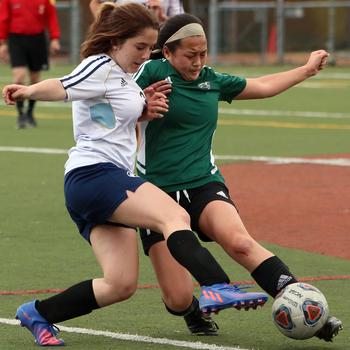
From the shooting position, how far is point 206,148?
748 centimetres

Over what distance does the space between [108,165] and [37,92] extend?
523 mm

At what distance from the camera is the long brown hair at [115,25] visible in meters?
6.99

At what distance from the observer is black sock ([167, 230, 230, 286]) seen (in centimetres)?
660

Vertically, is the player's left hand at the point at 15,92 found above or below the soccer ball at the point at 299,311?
above

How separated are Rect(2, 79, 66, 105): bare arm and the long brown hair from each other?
0.36 m

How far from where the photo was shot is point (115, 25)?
7.02 metres

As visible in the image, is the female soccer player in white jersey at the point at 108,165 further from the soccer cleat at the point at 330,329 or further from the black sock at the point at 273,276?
the soccer cleat at the point at 330,329

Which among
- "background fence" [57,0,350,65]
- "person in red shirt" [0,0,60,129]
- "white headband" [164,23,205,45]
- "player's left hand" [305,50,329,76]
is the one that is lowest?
"background fence" [57,0,350,65]

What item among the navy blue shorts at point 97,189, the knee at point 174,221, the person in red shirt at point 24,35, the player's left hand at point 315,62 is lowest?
the person in red shirt at point 24,35

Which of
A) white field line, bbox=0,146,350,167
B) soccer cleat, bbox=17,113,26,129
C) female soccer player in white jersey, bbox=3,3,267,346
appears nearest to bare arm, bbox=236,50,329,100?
female soccer player in white jersey, bbox=3,3,267,346

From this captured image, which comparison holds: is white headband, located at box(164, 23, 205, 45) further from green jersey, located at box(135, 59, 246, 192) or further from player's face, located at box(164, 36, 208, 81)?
green jersey, located at box(135, 59, 246, 192)

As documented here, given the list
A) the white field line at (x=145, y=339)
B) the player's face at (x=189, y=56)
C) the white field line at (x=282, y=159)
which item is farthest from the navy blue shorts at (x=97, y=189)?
the white field line at (x=282, y=159)

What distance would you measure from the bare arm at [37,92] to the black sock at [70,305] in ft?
3.33

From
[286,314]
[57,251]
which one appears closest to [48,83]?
[286,314]
